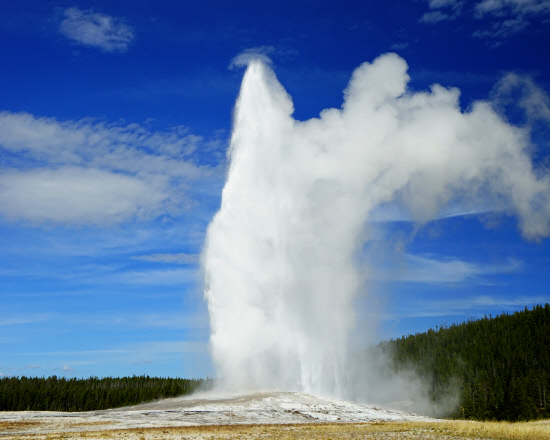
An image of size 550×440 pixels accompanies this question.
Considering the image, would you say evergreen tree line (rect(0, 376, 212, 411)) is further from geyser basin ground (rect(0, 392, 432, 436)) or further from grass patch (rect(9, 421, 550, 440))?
grass patch (rect(9, 421, 550, 440))

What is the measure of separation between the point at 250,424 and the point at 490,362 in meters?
94.2

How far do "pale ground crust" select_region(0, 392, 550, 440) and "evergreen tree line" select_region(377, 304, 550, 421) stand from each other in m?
44.6

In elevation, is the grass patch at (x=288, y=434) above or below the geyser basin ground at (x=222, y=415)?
below

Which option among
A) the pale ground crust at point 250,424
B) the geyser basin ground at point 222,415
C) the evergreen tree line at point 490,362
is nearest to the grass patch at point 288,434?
the pale ground crust at point 250,424

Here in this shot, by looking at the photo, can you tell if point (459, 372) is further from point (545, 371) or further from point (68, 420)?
point (68, 420)

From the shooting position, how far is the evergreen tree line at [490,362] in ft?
272

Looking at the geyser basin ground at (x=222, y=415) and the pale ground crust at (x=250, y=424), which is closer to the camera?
the pale ground crust at (x=250, y=424)

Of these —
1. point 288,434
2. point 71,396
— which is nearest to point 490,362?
point 71,396

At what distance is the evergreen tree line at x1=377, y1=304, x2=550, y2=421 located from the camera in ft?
272

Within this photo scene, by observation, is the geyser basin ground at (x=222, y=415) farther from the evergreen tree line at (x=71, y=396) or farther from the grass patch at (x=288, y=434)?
the evergreen tree line at (x=71, y=396)

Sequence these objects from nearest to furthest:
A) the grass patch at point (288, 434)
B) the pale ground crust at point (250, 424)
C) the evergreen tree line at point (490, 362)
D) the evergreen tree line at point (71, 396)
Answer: the grass patch at point (288, 434) → the pale ground crust at point (250, 424) → the evergreen tree line at point (490, 362) → the evergreen tree line at point (71, 396)

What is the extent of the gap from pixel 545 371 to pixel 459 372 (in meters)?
16.6

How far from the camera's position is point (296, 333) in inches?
2340

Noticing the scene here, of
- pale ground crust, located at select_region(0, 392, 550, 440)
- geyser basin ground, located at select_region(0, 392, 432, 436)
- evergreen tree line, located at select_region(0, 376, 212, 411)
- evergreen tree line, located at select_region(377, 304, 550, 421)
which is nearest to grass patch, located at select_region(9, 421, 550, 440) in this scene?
pale ground crust, located at select_region(0, 392, 550, 440)
